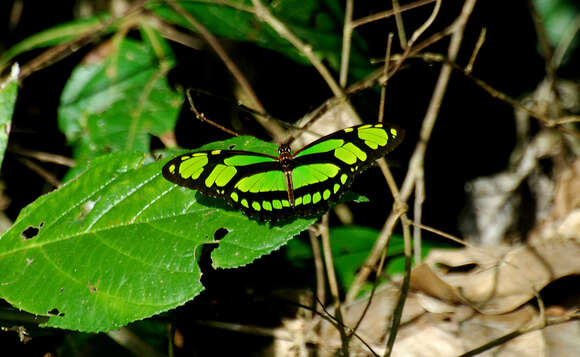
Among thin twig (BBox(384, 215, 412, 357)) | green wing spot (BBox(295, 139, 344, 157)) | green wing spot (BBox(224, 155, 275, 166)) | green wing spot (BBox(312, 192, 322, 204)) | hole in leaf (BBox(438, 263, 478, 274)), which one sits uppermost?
green wing spot (BBox(295, 139, 344, 157))

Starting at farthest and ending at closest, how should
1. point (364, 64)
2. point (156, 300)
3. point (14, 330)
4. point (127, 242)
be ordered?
point (364, 64), point (14, 330), point (127, 242), point (156, 300)

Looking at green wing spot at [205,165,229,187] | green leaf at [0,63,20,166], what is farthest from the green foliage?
green leaf at [0,63,20,166]

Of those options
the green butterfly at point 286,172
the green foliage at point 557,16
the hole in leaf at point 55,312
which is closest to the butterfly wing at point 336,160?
the green butterfly at point 286,172

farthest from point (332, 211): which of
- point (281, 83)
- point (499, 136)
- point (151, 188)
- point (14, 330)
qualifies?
point (14, 330)


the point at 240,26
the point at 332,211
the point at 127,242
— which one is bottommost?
the point at 127,242

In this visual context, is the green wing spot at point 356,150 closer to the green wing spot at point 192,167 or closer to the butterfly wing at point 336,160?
the butterfly wing at point 336,160

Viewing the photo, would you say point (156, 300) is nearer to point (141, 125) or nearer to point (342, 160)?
point (342, 160)

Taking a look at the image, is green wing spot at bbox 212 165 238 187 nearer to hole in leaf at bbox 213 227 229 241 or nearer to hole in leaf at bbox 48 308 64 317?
hole in leaf at bbox 213 227 229 241
